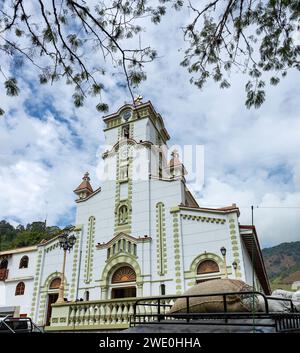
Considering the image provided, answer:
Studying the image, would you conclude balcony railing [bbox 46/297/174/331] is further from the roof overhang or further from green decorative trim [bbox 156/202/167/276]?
the roof overhang

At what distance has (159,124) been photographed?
82.0 feet

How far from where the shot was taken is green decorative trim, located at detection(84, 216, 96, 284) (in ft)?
62.5

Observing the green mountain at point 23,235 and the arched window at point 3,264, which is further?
the green mountain at point 23,235

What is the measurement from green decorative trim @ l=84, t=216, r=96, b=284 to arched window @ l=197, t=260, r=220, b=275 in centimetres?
684

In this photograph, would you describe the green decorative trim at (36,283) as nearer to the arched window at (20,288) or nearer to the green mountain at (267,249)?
the arched window at (20,288)

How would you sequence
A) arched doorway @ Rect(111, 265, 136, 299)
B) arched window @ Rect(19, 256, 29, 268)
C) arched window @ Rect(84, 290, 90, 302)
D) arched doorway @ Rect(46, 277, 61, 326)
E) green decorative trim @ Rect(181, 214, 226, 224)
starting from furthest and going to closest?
1. arched window @ Rect(19, 256, 29, 268)
2. arched doorway @ Rect(46, 277, 61, 326)
3. arched window @ Rect(84, 290, 90, 302)
4. arched doorway @ Rect(111, 265, 136, 299)
5. green decorative trim @ Rect(181, 214, 226, 224)

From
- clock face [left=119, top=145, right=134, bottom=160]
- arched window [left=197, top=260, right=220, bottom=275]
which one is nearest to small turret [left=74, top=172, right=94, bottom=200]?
clock face [left=119, top=145, right=134, bottom=160]

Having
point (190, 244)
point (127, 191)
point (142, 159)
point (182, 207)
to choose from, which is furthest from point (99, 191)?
point (190, 244)

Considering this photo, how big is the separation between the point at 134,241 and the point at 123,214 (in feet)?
7.50

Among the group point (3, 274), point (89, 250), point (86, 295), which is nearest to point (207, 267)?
point (86, 295)

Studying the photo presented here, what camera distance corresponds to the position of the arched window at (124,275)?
18141 mm

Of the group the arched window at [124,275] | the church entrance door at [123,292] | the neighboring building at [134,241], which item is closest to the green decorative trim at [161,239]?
the neighboring building at [134,241]

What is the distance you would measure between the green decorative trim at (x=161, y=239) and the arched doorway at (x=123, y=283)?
1.82 meters
